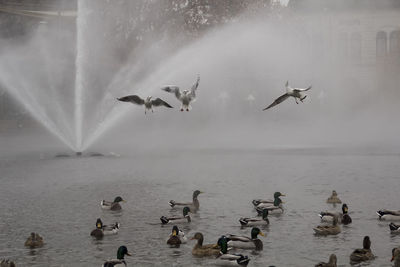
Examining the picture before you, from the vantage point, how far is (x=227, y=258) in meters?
21.6

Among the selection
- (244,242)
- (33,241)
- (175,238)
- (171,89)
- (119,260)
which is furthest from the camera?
(171,89)

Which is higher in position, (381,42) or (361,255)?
(381,42)

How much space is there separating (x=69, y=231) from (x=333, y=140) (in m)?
38.1

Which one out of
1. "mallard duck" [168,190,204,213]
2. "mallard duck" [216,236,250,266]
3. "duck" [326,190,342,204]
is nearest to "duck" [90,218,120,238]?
"mallard duck" [216,236,250,266]

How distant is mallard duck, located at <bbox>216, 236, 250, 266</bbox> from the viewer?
21.3 metres

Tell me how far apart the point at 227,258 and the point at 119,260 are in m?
2.69

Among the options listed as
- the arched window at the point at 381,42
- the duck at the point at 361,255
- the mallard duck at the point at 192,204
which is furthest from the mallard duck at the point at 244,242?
the arched window at the point at 381,42

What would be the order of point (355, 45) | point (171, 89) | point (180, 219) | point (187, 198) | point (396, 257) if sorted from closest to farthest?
1. point (396, 257)
2. point (180, 219)
3. point (171, 89)
4. point (187, 198)
5. point (355, 45)

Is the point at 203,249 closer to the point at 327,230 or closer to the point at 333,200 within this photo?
the point at 327,230

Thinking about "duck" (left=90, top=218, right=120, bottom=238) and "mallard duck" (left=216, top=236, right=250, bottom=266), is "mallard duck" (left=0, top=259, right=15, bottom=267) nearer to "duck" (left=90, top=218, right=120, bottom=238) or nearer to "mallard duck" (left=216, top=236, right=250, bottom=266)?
"duck" (left=90, top=218, right=120, bottom=238)

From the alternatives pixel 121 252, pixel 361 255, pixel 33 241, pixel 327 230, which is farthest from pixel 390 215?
pixel 33 241

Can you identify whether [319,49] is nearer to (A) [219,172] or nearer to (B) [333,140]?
(B) [333,140]

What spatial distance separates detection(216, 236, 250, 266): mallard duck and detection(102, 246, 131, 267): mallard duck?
235 centimetres

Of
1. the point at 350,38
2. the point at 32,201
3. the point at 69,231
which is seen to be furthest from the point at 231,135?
the point at 350,38
